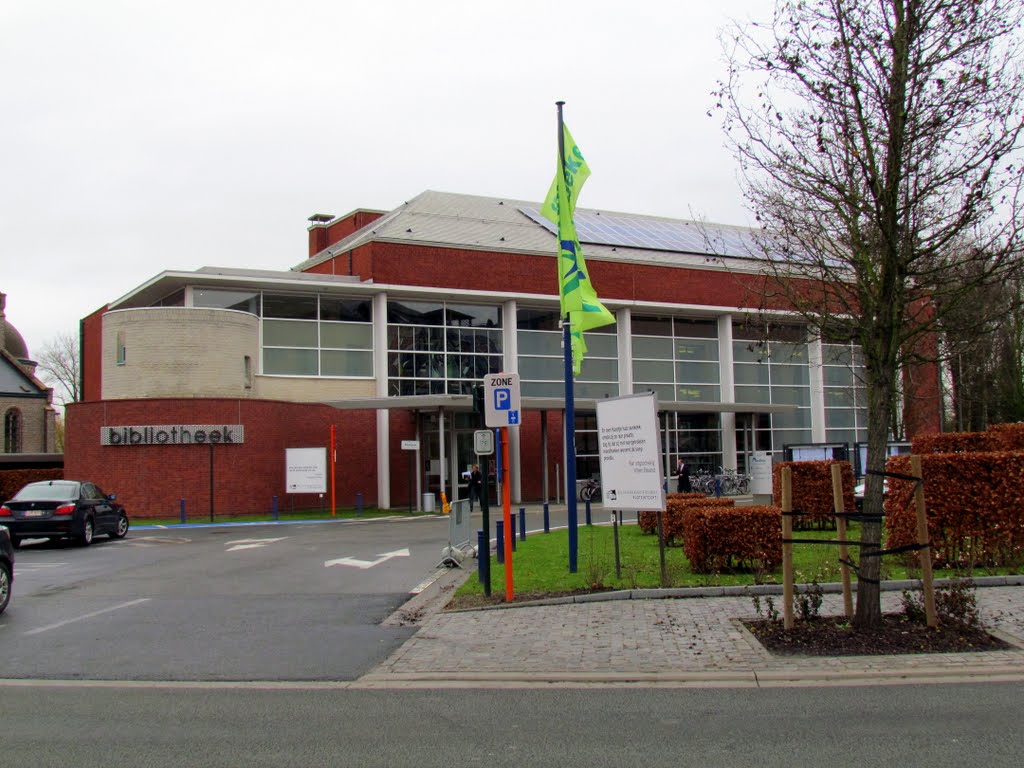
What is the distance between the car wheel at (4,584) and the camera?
1145 centimetres

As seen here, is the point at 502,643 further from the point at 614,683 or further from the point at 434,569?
the point at 434,569

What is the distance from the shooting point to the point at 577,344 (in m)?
16.9

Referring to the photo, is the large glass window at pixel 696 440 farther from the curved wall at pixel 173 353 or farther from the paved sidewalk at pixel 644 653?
the paved sidewalk at pixel 644 653

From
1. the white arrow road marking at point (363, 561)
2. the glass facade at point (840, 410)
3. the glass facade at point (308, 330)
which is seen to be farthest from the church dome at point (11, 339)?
the white arrow road marking at point (363, 561)

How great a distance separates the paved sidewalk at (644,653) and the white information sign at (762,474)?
1880 cm

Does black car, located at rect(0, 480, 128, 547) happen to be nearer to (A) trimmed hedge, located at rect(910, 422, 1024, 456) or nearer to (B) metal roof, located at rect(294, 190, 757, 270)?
(B) metal roof, located at rect(294, 190, 757, 270)

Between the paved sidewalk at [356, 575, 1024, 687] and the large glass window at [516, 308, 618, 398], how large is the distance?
89.6ft

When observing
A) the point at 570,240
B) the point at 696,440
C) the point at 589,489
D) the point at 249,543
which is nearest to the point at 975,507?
the point at 570,240

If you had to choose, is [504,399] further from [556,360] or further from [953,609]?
[556,360]

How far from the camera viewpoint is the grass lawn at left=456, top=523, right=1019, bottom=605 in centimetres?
1166

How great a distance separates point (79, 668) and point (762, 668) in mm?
6210

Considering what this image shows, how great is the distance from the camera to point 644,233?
46969mm

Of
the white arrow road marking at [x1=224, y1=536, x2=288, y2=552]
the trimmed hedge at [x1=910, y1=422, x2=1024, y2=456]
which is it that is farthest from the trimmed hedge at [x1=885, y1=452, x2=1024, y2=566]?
the white arrow road marking at [x1=224, y1=536, x2=288, y2=552]

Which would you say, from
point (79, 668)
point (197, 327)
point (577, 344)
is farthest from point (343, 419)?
point (79, 668)
